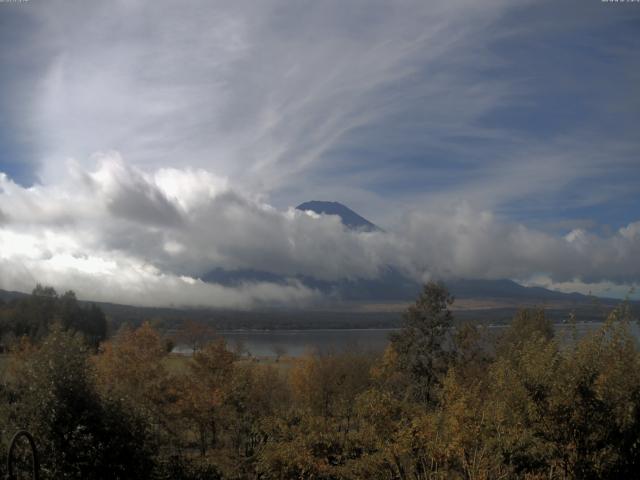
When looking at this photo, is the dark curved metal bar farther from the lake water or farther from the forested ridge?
the lake water

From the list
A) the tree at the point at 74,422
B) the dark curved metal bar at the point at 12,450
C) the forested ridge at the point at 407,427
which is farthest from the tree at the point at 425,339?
the dark curved metal bar at the point at 12,450

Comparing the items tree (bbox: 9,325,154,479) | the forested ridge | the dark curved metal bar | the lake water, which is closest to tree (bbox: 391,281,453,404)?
the lake water

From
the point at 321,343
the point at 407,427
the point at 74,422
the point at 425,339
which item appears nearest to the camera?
the point at 74,422

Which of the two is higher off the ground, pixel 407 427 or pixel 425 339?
pixel 407 427

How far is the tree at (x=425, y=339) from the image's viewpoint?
3603 centimetres

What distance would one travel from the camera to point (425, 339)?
36594 millimetres

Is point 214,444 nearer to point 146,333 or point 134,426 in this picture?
point 134,426

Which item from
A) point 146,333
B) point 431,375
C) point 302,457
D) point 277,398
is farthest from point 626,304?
point 146,333

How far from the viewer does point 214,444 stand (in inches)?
1126

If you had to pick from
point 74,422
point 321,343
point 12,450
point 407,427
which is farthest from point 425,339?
point 321,343

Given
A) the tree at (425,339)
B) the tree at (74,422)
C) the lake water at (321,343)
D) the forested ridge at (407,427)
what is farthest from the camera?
the tree at (425,339)

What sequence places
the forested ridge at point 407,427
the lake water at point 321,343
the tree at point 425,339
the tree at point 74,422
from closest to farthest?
the forested ridge at point 407,427 < the tree at point 74,422 < the lake water at point 321,343 < the tree at point 425,339

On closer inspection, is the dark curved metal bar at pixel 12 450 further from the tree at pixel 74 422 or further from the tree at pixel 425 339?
the tree at pixel 425 339

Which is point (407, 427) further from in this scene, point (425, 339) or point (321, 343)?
point (321, 343)
